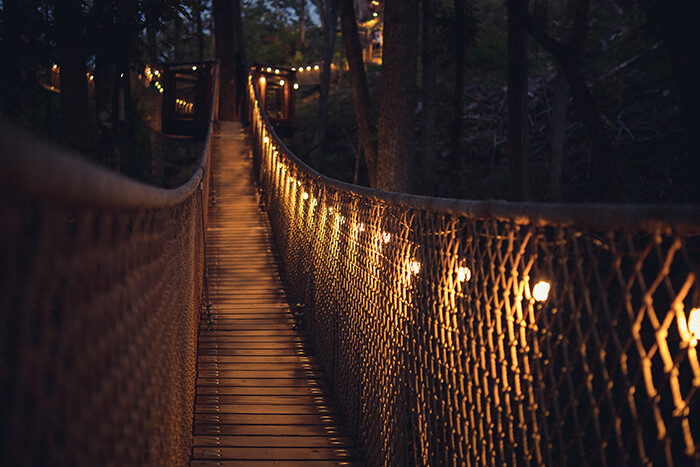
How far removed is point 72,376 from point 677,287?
8540mm

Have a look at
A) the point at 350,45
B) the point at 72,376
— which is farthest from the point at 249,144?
the point at 72,376

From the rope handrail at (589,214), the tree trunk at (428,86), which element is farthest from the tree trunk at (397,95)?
the tree trunk at (428,86)

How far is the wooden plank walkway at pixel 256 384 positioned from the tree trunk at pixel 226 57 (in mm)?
10242

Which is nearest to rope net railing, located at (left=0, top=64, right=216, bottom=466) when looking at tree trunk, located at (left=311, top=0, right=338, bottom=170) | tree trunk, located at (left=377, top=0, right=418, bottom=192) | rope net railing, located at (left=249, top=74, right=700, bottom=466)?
rope net railing, located at (left=249, top=74, right=700, bottom=466)

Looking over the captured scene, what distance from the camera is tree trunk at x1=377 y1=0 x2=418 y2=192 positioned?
6.26m

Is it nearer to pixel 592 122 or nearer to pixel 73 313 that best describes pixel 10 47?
pixel 592 122

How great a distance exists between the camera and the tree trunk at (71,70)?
559 centimetres

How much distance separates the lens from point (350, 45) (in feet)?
27.5

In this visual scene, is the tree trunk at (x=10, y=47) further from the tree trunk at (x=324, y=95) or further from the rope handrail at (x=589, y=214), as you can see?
the tree trunk at (x=324, y=95)

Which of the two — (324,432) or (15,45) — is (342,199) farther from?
(15,45)

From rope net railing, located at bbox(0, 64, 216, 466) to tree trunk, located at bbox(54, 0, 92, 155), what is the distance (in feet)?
16.2

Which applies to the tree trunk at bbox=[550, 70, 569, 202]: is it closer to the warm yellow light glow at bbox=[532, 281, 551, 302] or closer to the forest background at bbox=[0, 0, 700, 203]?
the forest background at bbox=[0, 0, 700, 203]

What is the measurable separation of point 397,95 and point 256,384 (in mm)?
4065

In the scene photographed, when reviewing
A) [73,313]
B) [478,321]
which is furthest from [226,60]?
[73,313]
